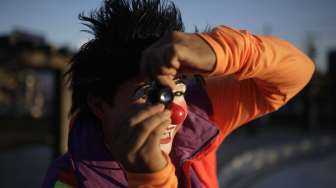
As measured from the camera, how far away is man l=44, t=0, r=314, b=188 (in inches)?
39.3

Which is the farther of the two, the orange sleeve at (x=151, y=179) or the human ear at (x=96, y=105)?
the human ear at (x=96, y=105)

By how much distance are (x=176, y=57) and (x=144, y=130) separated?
0.19 meters

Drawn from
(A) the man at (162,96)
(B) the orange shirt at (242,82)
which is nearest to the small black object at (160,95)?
(A) the man at (162,96)

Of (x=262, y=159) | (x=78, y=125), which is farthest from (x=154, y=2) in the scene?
(x=262, y=159)

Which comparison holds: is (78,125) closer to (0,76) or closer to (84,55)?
(84,55)

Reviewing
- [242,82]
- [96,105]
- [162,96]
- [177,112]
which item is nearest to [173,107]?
[177,112]

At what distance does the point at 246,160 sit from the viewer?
727 cm

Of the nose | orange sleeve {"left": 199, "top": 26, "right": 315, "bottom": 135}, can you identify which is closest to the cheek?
the nose

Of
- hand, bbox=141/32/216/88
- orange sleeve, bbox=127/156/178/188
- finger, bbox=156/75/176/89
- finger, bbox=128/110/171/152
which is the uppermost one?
hand, bbox=141/32/216/88

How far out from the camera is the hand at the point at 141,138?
99 cm

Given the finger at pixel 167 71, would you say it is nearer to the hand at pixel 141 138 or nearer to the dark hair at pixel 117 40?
the hand at pixel 141 138

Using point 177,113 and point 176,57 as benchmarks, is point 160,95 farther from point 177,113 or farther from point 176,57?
point 177,113

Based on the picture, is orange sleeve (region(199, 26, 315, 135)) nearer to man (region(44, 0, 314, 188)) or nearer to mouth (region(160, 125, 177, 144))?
man (region(44, 0, 314, 188))

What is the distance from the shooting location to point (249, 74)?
1.18 metres
